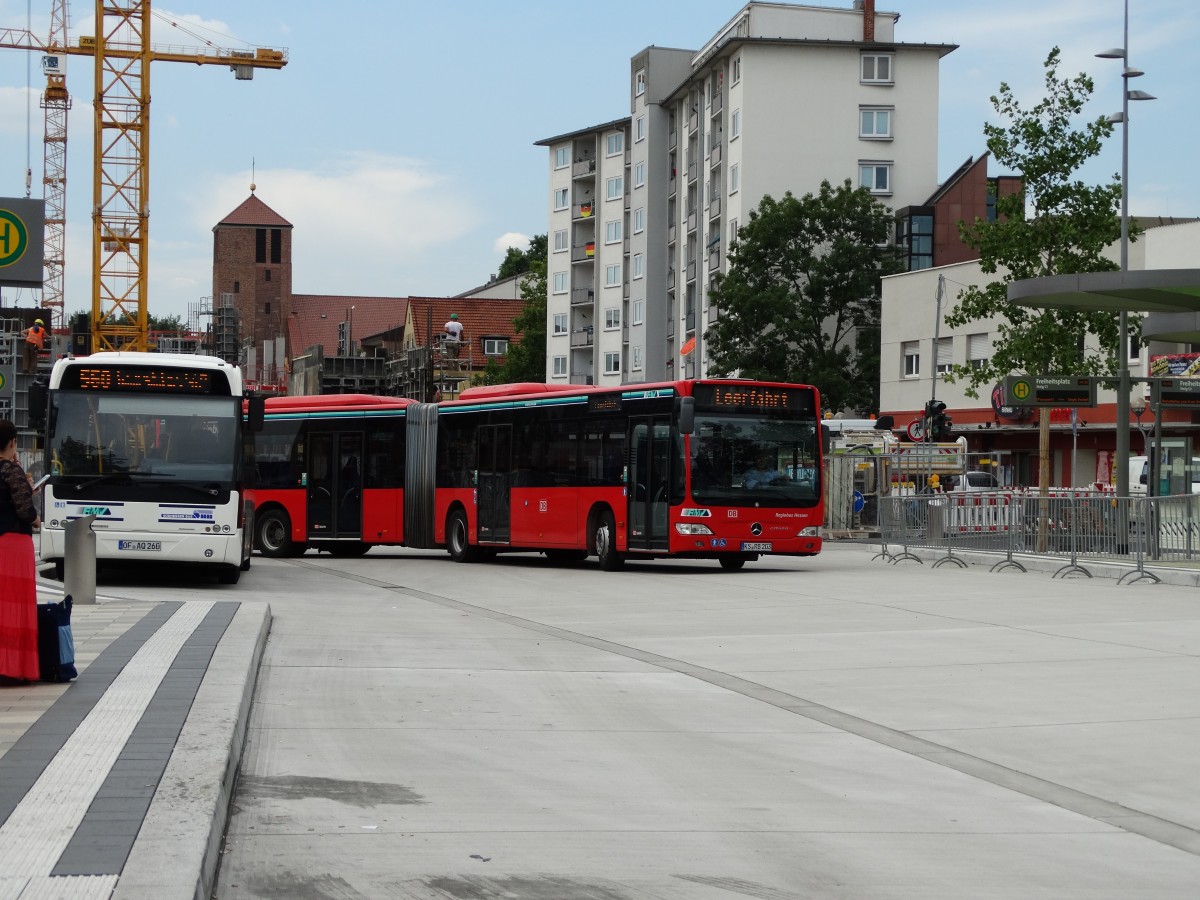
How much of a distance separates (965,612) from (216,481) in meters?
9.31

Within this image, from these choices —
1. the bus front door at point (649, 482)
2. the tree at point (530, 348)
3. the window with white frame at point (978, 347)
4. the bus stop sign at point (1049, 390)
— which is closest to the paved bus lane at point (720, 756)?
the bus front door at point (649, 482)

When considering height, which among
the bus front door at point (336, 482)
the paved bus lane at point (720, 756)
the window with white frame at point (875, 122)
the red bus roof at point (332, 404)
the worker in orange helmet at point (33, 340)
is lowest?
the paved bus lane at point (720, 756)

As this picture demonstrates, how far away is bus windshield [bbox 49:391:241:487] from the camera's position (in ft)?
68.7

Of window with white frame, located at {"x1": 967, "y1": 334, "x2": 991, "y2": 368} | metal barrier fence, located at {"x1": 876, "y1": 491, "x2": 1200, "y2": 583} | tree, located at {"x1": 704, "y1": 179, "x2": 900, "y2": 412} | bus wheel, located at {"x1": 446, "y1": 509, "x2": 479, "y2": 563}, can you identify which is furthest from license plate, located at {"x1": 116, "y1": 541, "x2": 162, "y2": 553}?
tree, located at {"x1": 704, "y1": 179, "x2": 900, "y2": 412}

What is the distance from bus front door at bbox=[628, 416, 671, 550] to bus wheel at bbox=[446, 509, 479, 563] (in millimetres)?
5404

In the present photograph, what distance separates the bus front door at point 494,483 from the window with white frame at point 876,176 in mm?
47353

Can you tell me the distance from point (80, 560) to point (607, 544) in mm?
11590

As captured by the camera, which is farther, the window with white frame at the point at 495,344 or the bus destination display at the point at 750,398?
the window with white frame at the point at 495,344

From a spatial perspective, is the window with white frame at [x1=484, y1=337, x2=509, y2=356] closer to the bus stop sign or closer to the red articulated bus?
the red articulated bus

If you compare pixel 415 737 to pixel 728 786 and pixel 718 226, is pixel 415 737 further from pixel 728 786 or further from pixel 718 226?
pixel 718 226

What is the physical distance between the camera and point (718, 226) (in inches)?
3029

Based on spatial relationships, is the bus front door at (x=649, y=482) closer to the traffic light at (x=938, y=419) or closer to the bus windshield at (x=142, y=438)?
the bus windshield at (x=142, y=438)

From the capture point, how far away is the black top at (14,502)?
9953 millimetres

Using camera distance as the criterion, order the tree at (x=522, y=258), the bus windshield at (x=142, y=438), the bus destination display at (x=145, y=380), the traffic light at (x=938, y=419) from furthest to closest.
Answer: the tree at (x=522, y=258), the traffic light at (x=938, y=419), the bus destination display at (x=145, y=380), the bus windshield at (x=142, y=438)
